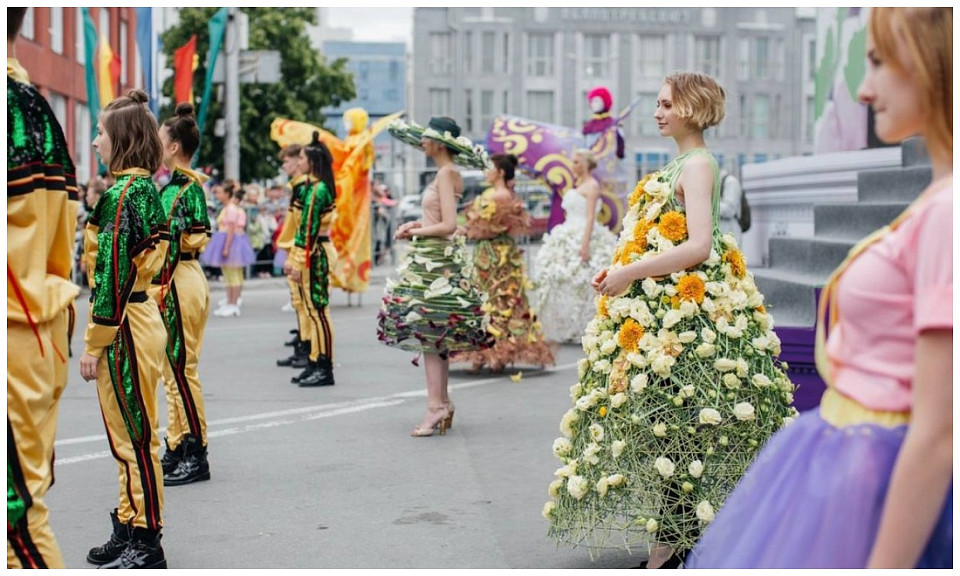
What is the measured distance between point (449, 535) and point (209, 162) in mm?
40576

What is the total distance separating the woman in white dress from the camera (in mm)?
13250

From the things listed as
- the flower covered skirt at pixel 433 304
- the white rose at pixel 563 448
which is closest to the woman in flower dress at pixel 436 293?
the flower covered skirt at pixel 433 304

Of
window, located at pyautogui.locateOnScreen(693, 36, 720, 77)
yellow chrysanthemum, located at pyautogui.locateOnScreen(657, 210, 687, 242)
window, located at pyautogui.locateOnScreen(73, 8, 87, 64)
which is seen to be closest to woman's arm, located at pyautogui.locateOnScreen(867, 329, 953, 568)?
yellow chrysanthemum, located at pyautogui.locateOnScreen(657, 210, 687, 242)

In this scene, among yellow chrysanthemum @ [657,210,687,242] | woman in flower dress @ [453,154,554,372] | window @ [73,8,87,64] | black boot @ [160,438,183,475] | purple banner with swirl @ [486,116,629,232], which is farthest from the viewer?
window @ [73,8,87,64]

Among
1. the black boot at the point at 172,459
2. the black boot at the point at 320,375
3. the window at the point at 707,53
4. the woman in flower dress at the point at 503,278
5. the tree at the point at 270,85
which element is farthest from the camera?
the window at the point at 707,53

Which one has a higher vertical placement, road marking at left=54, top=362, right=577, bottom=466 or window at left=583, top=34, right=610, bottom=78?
window at left=583, top=34, right=610, bottom=78

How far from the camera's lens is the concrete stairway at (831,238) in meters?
8.38

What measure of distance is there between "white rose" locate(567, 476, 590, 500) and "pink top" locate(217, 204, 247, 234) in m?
13.2

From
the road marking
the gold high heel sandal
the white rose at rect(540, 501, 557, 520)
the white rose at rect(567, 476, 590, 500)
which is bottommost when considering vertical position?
the road marking

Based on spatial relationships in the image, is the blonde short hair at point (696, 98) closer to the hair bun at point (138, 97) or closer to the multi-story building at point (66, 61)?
the hair bun at point (138, 97)

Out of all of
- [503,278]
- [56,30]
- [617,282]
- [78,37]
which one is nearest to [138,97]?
[617,282]

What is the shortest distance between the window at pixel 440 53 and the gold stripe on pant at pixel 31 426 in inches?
2603

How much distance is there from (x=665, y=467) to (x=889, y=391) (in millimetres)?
2370

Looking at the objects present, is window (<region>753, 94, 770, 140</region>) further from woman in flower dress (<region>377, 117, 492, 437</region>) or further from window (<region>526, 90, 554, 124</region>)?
woman in flower dress (<region>377, 117, 492, 437</region>)
